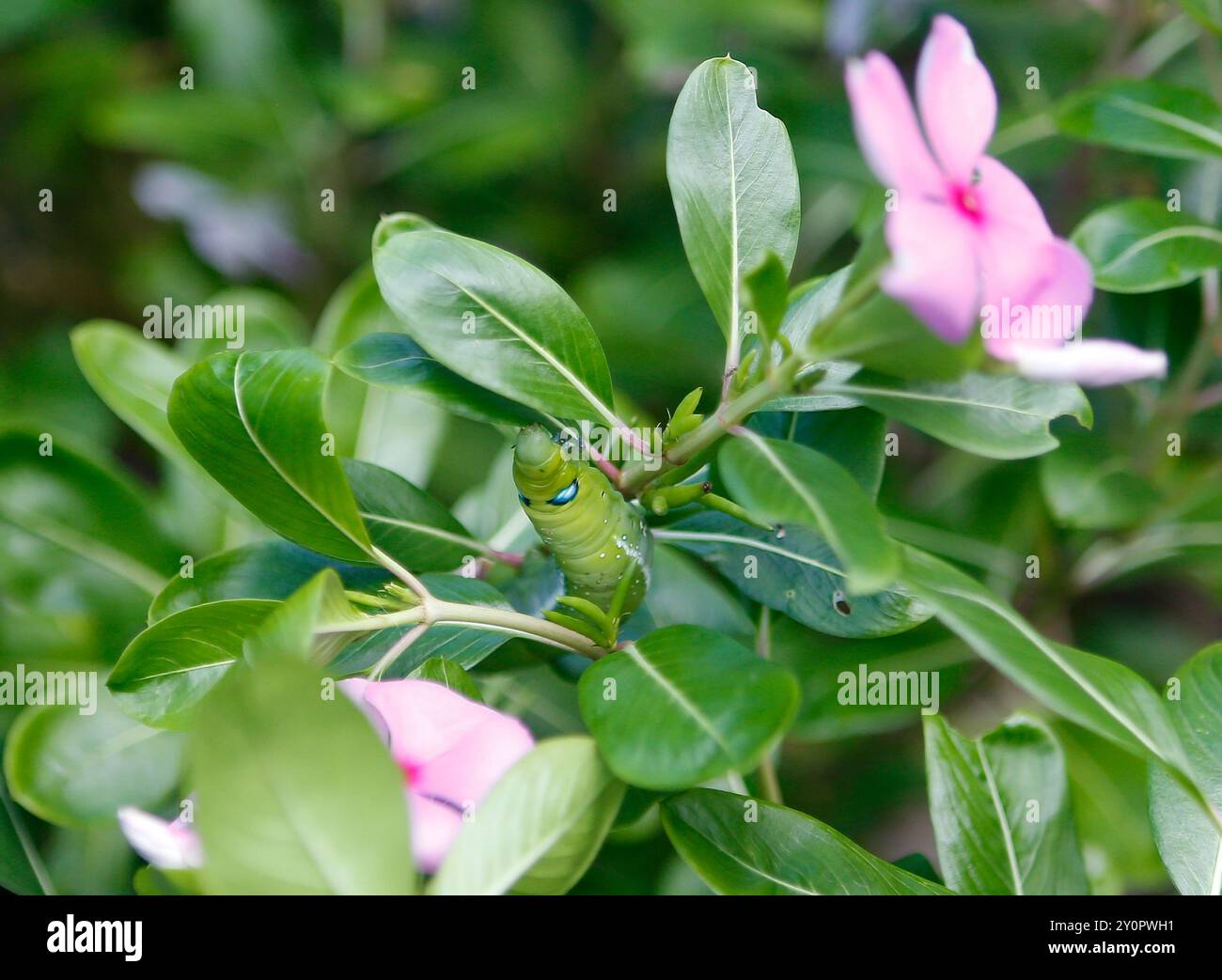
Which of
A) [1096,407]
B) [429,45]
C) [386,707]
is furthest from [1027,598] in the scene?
→ [429,45]

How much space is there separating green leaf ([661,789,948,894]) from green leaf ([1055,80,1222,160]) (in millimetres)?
653

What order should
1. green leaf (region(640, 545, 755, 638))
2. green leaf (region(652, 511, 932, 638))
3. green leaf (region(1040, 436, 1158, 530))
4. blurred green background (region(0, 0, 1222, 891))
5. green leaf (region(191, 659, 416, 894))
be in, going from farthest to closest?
1. blurred green background (region(0, 0, 1222, 891))
2. green leaf (region(1040, 436, 1158, 530))
3. green leaf (region(640, 545, 755, 638))
4. green leaf (region(652, 511, 932, 638))
5. green leaf (region(191, 659, 416, 894))

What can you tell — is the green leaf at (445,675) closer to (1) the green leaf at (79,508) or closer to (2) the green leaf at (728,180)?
(2) the green leaf at (728,180)

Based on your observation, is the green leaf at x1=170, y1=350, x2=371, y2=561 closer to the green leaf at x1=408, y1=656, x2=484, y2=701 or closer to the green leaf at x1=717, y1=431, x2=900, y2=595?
the green leaf at x1=408, y1=656, x2=484, y2=701

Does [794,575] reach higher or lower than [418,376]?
lower

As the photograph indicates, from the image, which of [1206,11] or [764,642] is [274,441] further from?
[1206,11]

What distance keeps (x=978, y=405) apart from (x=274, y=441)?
1.38ft

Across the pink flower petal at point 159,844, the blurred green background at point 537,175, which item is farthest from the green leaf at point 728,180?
the blurred green background at point 537,175

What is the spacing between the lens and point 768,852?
64 cm

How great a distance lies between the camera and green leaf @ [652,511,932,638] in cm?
66

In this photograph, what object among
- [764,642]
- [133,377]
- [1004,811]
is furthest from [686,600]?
[133,377]

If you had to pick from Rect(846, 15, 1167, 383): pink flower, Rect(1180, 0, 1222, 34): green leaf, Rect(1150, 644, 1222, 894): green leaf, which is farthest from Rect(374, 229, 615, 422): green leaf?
Rect(1180, 0, 1222, 34): green leaf

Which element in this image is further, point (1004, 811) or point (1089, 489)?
point (1089, 489)

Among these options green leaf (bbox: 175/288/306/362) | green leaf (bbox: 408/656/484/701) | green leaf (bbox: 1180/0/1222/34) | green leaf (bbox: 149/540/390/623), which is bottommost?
green leaf (bbox: 408/656/484/701)
